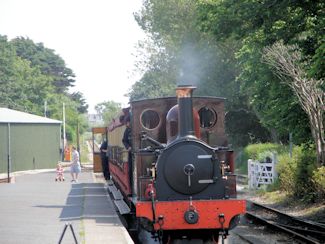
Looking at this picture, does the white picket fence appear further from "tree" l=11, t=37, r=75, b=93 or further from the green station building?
"tree" l=11, t=37, r=75, b=93

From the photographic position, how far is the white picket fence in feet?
80.2

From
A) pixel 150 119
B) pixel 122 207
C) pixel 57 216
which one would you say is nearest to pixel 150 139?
pixel 150 119

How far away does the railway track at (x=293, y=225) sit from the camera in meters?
13.7

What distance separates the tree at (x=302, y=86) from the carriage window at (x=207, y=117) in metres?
6.34

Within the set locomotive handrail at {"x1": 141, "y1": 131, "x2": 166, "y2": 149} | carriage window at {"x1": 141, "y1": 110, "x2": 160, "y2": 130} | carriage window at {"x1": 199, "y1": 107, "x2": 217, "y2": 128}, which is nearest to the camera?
locomotive handrail at {"x1": 141, "y1": 131, "x2": 166, "y2": 149}

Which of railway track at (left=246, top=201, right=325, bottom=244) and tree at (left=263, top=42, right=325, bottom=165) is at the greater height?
tree at (left=263, top=42, right=325, bottom=165)

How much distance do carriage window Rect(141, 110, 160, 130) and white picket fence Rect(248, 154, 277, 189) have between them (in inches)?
→ 527

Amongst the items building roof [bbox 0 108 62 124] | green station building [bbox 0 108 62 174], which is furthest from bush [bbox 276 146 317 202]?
building roof [bbox 0 108 62 124]

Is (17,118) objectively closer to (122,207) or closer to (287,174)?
(287,174)

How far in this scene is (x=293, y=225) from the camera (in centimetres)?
1595

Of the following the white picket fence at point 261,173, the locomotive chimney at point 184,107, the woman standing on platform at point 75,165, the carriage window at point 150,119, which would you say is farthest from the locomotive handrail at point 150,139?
the woman standing on platform at point 75,165

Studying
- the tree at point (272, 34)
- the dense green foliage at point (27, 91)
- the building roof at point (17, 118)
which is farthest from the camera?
the dense green foliage at point (27, 91)

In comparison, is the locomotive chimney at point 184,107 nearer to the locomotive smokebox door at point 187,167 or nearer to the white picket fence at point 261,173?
the locomotive smokebox door at point 187,167

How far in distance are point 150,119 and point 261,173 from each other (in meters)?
14.2
